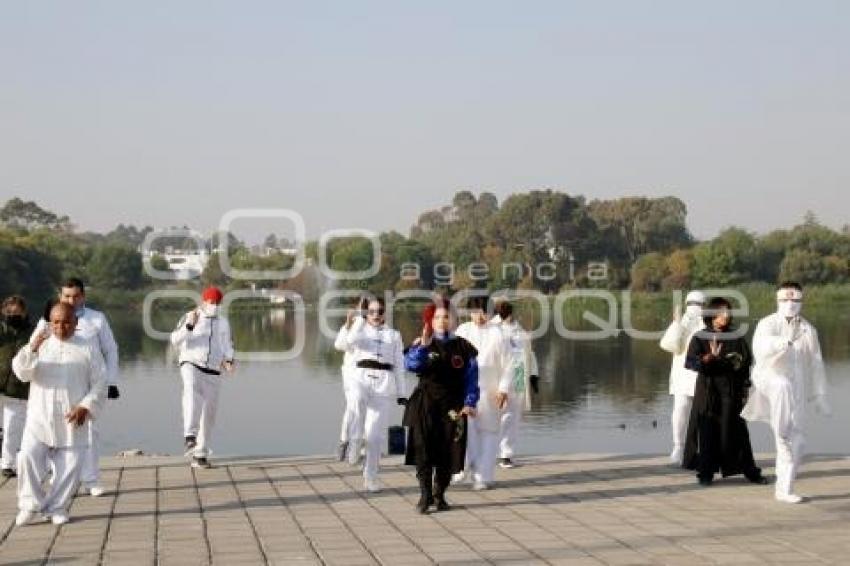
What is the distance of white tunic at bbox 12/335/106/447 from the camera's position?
29.2ft

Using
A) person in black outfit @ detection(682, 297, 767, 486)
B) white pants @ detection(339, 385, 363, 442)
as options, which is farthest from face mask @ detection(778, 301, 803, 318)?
white pants @ detection(339, 385, 363, 442)

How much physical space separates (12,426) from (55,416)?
87.2 inches

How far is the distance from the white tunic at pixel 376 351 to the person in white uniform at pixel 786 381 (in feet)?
9.80

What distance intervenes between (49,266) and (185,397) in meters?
74.3

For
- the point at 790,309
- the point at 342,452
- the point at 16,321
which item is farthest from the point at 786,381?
the point at 16,321

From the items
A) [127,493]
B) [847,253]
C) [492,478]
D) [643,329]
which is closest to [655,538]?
[492,478]

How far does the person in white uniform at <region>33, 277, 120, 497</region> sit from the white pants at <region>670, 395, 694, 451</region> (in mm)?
5270

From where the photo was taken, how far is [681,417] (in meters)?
12.3

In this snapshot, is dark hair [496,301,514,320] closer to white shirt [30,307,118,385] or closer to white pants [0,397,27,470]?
white shirt [30,307,118,385]

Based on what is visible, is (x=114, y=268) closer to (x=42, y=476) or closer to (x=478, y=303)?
(x=478, y=303)

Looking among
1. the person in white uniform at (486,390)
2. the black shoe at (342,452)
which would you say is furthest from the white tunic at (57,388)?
the black shoe at (342,452)

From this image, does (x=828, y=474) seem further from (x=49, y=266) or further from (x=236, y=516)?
(x=49, y=266)

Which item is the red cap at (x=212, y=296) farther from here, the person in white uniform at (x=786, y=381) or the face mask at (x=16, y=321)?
the person in white uniform at (x=786, y=381)

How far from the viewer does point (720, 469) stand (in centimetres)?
1083
